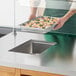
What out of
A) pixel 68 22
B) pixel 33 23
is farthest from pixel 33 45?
pixel 68 22

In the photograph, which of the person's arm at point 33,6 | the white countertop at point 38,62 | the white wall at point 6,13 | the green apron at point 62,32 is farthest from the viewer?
the white wall at point 6,13

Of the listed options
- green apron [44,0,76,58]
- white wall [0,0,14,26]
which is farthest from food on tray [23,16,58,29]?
white wall [0,0,14,26]

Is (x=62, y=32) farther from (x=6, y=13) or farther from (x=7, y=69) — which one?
(x=7, y=69)

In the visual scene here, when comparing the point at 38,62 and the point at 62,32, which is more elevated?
the point at 62,32

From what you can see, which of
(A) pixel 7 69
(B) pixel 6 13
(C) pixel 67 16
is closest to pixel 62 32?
(C) pixel 67 16

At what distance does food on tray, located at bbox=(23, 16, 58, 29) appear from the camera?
1.83 meters

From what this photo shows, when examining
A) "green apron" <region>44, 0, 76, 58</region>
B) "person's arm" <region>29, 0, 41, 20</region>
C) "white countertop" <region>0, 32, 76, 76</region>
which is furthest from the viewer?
"person's arm" <region>29, 0, 41, 20</region>

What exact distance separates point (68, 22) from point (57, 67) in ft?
1.91

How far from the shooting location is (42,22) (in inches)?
73.5

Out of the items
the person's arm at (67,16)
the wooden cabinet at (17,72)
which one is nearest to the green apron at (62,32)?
the person's arm at (67,16)

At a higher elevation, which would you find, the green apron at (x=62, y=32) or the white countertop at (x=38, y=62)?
the green apron at (x=62, y=32)

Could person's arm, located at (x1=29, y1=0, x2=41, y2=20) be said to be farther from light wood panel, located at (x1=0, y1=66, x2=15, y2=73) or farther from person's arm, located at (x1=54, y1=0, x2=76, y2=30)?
light wood panel, located at (x1=0, y1=66, x2=15, y2=73)

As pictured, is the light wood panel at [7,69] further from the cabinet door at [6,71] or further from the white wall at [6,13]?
the white wall at [6,13]

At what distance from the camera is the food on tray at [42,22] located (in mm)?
1831
